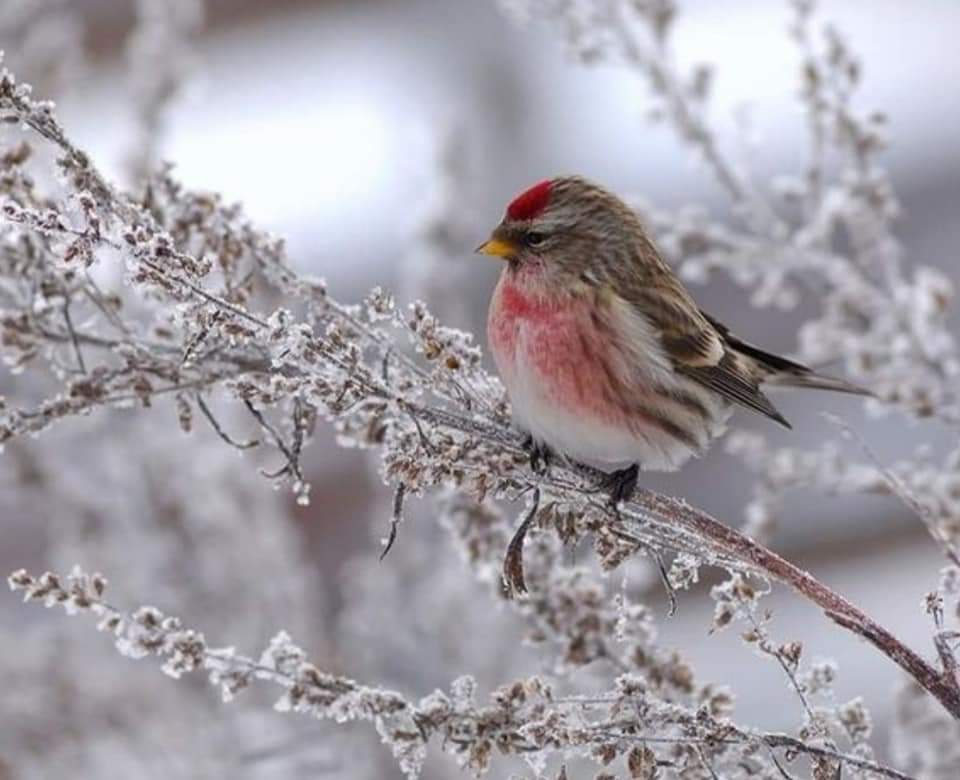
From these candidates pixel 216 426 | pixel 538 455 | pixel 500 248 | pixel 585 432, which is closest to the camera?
pixel 216 426

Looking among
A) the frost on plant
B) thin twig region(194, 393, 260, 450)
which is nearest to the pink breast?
the frost on plant

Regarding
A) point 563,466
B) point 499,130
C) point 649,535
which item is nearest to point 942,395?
point 563,466

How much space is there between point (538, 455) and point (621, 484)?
4.8 inches

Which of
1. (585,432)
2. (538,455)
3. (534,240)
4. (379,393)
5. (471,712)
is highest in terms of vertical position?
(534,240)

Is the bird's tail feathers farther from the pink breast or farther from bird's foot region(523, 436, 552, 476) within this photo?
bird's foot region(523, 436, 552, 476)

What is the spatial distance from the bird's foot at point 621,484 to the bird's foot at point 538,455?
61mm

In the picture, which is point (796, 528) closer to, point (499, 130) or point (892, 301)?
point (499, 130)

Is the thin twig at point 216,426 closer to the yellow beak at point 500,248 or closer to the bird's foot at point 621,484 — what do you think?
the bird's foot at point 621,484

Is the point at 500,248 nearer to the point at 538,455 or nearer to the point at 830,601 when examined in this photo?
the point at 538,455

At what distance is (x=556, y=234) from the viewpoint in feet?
6.10

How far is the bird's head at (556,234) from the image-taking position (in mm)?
1848

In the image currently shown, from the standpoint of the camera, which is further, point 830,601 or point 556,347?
point 556,347

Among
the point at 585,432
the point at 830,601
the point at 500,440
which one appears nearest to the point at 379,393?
the point at 500,440

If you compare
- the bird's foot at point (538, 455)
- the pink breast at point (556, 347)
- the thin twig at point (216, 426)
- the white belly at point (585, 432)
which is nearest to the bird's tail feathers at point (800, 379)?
the white belly at point (585, 432)
